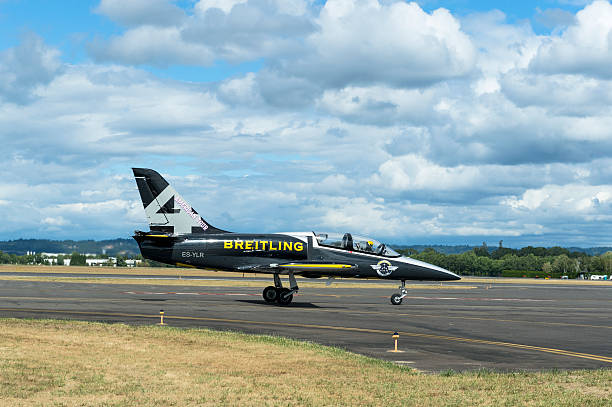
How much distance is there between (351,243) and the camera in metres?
36.3

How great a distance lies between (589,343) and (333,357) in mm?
10556

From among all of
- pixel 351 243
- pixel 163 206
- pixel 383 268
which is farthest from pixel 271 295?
pixel 163 206

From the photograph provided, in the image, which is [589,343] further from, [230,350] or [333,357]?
[230,350]

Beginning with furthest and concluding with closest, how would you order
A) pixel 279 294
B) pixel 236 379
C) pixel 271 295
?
1. pixel 271 295
2. pixel 279 294
3. pixel 236 379

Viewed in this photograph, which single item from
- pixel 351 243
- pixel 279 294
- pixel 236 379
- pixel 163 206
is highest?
pixel 163 206

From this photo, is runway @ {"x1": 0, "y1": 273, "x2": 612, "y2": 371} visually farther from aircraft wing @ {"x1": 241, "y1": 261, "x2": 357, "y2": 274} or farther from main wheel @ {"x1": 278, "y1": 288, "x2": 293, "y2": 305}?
aircraft wing @ {"x1": 241, "y1": 261, "x2": 357, "y2": 274}

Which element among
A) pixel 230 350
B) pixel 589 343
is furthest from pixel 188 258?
pixel 589 343

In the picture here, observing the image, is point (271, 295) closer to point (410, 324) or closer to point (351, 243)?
point (351, 243)

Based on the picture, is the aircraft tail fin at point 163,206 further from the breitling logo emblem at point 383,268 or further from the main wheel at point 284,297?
the breitling logo emblem at point 383,268

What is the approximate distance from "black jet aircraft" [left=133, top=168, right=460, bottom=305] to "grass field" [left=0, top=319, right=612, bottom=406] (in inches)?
612

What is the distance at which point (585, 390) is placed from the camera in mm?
14312

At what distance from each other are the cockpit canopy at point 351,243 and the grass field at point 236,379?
1624 cm

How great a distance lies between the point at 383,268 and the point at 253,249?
717 cm

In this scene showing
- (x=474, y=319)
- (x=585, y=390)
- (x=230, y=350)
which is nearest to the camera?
(x=585, y=390)
